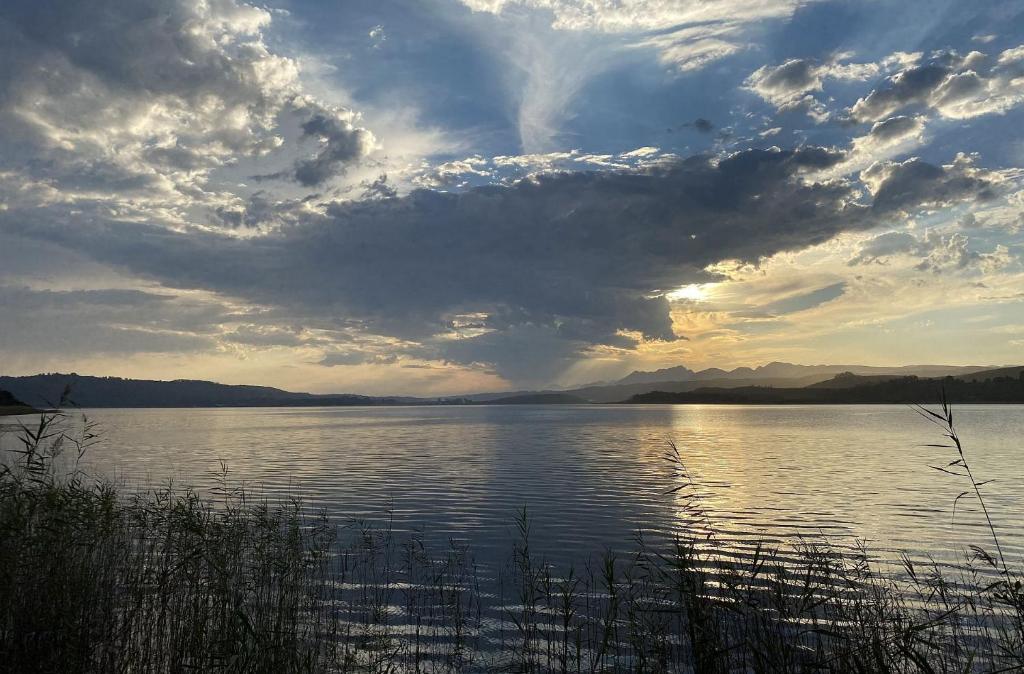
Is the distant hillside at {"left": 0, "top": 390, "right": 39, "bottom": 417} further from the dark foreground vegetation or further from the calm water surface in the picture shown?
the dark foreground vegetation

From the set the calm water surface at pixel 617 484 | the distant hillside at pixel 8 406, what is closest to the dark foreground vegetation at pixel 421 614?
the calm water surface at pixel 617 484

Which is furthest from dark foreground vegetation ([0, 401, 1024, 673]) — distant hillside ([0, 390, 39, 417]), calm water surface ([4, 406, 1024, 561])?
distant hillside ([0, 390, 39, 417])

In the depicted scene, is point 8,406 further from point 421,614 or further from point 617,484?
point 421,614

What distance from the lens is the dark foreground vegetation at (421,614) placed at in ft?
36.4

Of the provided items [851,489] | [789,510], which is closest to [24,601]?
[789,510]

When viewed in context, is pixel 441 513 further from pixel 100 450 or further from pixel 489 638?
pixel 100 450

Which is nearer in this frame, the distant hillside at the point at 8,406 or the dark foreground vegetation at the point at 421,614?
the dark foreground vegetation at the point at 421,614

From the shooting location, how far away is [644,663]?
1082 centimetres

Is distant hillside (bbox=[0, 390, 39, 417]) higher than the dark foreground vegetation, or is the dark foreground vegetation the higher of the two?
distant hillside (bbox=[0, 390, 39, 417])

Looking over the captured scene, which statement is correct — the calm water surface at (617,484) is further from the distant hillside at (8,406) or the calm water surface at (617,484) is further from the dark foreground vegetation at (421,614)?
the distant hillside at (8,406)

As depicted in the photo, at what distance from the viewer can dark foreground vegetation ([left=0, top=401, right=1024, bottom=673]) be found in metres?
11.1

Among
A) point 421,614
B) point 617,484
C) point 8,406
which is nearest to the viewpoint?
point 421,614

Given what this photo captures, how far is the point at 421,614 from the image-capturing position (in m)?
17.4

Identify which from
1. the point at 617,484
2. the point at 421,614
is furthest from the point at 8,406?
the point at 421,614
